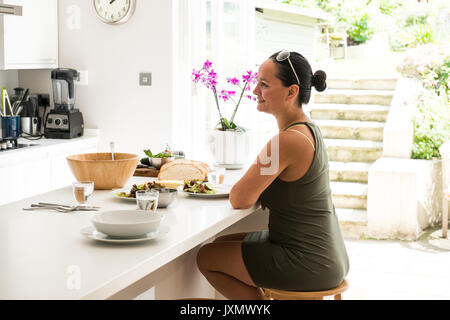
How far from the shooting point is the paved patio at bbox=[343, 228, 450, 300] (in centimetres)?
434

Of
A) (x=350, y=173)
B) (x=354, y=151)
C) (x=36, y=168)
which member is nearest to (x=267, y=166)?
(x=36, y=168)

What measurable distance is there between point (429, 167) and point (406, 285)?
70.3 inches

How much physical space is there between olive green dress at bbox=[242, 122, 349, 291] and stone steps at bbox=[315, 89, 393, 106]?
227 inches

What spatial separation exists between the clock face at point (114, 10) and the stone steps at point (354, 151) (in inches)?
119

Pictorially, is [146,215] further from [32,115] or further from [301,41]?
[301,41]

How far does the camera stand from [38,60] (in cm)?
485

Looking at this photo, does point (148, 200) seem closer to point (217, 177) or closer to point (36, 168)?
point (217, 177)

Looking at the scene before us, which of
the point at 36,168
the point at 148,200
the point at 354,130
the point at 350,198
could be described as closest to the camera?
the point at 148,200

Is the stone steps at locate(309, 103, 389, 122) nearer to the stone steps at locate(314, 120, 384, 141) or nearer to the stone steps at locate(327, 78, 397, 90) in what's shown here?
the stone steps at locate(314, 120, 384, 141)

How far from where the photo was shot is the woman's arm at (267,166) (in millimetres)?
2408

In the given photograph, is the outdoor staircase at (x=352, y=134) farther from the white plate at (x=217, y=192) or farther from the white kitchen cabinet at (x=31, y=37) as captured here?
the white plate at (x=217, y=192)

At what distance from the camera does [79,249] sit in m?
1.85

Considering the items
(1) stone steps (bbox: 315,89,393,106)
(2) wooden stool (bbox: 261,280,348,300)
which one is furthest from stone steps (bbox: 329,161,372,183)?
(2) wooden stool (bbox: 261,280,348,300)

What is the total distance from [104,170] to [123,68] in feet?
7.32
